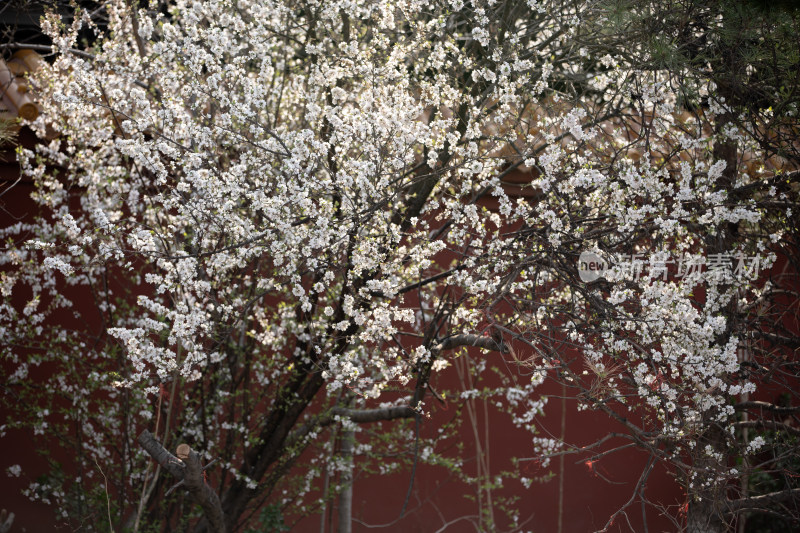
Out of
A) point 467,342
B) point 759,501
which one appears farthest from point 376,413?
point 759,501

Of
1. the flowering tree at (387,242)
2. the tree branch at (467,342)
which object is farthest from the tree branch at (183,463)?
the tree branch at (467,342)

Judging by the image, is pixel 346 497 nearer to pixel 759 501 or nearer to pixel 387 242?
pixel 387 242

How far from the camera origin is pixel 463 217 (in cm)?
391

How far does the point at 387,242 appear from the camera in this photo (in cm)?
395

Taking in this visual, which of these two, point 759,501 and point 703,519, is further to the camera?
point 703,519

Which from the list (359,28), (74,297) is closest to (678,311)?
(359,28)

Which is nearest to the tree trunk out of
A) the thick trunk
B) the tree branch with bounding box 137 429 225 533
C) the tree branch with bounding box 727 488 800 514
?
the tree branch with bounding box 137 429 225 533

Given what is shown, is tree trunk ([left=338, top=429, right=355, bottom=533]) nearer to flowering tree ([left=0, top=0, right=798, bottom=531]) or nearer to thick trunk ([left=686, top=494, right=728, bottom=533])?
flowering tree ([left=0, top=0, right=798, bottom=531])

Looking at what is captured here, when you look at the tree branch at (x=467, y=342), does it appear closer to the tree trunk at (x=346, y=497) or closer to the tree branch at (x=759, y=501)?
the tree branch at (x=759, y=501)

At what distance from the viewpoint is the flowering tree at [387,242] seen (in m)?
3.70

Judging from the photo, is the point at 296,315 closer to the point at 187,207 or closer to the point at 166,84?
the point at 187,207

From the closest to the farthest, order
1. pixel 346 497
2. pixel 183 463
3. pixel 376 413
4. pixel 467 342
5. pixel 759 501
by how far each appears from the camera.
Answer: pixel 183 463 < pixel 759 501 < pixel 467 342 < pixel 376 413 < pixel 346 497

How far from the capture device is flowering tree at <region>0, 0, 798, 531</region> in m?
3.70

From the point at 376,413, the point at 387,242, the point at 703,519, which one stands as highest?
the point at 387,242
